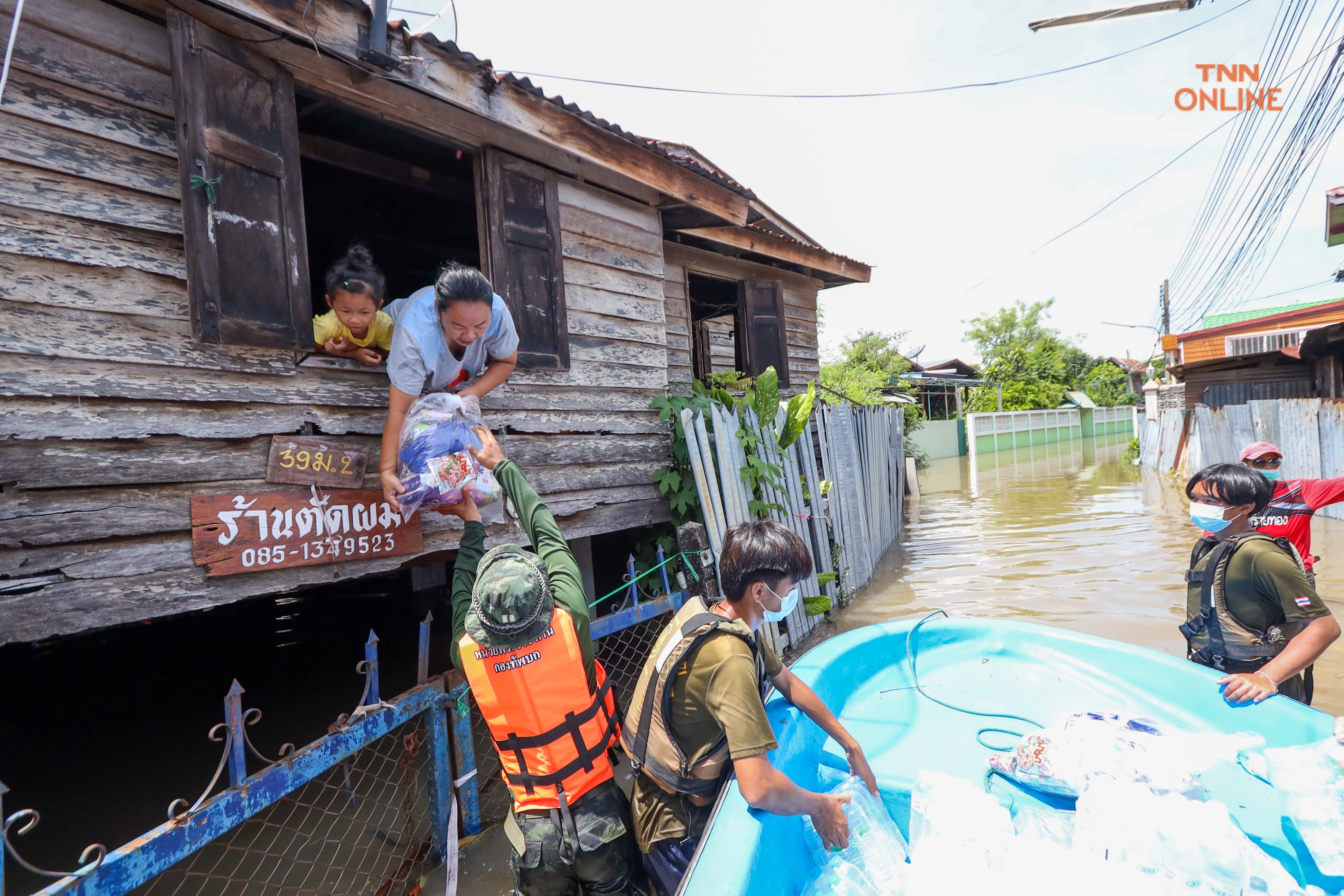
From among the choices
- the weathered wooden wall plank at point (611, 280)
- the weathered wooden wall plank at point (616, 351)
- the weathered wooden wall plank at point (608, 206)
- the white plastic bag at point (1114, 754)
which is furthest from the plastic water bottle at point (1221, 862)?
the weathered wooden wall plank at point (608, 206)

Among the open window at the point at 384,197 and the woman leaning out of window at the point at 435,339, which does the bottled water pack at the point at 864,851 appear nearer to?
the woman leaning out of window at the point at 435,339

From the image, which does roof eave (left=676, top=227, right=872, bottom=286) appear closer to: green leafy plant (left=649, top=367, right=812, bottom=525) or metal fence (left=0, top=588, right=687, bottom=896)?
green leafy plant (left=649, top=367, right=812, bottom=525)

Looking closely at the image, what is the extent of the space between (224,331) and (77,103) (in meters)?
1.03

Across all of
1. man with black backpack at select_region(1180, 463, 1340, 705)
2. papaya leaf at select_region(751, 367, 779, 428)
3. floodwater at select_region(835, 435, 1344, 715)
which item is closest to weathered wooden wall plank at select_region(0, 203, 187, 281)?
papaya leaf at select_region(751, 367, 779, 428)

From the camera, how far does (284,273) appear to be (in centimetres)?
324

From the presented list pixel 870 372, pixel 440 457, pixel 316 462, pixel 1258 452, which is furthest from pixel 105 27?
pixel 870 372

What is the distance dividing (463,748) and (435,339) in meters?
2.00

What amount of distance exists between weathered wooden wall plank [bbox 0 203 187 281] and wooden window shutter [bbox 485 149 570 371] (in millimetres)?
1755

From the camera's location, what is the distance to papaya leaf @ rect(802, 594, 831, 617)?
5734 mm

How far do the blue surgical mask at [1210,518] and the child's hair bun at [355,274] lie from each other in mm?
4112

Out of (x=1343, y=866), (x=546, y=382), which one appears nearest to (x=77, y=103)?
(x=546, y=382)

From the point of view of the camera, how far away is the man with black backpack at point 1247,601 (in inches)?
102

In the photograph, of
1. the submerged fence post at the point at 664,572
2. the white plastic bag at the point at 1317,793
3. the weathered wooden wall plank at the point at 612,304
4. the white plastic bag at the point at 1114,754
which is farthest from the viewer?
the weathered wooden wall plank at the point at 612,304

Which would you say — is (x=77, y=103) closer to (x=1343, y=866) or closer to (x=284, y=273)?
(x=284, y=273)
